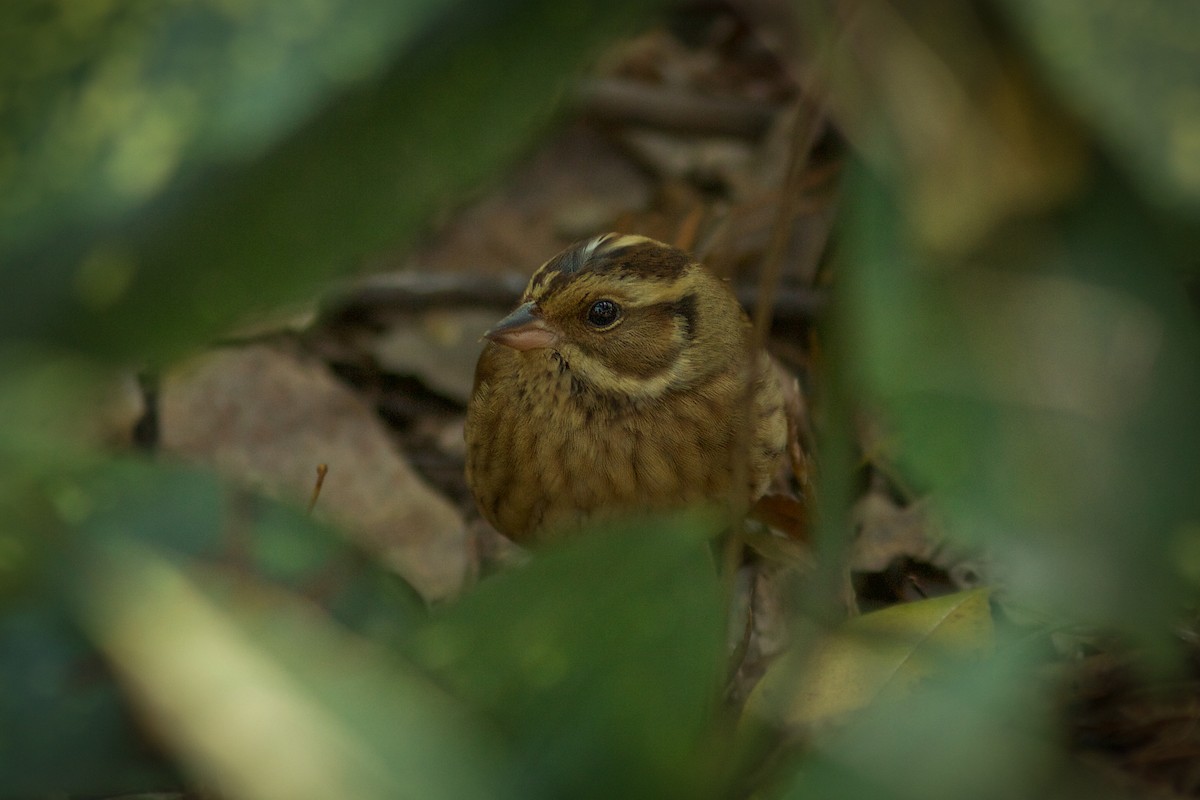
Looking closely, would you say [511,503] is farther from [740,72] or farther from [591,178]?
[740,72]

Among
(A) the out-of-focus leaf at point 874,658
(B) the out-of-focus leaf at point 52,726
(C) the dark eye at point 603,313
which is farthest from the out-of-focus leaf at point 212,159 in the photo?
(C) the dark eye at point 603,313

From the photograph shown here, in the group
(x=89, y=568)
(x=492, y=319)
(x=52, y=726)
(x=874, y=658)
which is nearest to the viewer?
(x=89, y=568)

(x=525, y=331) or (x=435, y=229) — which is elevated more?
(x=435, y=229)

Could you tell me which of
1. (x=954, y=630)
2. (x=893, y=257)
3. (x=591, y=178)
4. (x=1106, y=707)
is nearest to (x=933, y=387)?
(x=893, y=257)

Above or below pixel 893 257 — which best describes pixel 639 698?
below

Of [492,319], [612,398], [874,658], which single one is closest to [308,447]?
[492,319]

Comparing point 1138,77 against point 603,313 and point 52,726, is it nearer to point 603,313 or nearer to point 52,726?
point 52,726
